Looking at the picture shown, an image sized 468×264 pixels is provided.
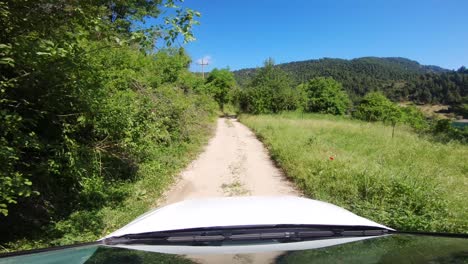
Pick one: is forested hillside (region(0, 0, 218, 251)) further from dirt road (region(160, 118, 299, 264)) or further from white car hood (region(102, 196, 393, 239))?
white car hood (region(102, 196, 393, 239))

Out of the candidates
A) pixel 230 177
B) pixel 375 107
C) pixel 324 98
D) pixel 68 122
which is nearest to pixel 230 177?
pixel 230 177

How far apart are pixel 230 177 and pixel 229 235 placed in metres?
8.28

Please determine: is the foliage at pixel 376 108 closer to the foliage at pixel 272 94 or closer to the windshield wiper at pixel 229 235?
the foliage at pixel 272 94

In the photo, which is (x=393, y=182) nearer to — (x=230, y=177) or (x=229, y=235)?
(x=230, y=177)

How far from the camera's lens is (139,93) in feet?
36.0

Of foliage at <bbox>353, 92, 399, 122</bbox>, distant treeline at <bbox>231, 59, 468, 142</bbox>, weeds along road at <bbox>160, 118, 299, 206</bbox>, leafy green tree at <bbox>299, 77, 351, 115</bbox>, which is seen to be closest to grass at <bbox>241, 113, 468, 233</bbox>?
weeds along road at <bbox>160, 118, 299, 206</bbox>

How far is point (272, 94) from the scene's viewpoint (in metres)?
40.9

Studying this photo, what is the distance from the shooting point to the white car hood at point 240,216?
7.39 ft

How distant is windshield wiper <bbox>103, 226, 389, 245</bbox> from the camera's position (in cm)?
210

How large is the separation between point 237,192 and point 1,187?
18.2 feet

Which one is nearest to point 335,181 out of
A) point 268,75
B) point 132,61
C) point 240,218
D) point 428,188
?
point 428,188

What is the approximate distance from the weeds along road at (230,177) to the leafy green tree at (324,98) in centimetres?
4002

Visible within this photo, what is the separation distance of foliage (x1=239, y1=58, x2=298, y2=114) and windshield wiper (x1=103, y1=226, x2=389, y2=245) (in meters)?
38.3

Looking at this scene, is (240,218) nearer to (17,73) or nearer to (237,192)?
(17,73)
